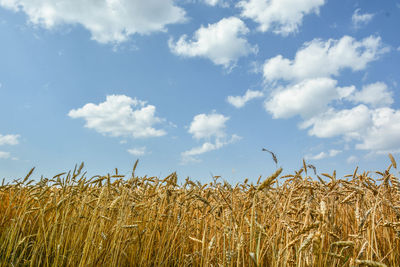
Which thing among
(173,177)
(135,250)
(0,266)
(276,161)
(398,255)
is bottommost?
(0,266)

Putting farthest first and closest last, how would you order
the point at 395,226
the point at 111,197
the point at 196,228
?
the point at 111,197 → the point at 196,228 → the point at 395,226

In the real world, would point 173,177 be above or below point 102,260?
above

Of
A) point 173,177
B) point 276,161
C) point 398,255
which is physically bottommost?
point 398,255

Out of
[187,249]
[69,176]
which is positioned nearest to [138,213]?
[187,249]

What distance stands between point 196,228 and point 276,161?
6.73 ft

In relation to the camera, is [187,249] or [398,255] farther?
[187,249]

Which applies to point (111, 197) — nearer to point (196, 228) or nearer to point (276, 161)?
point (196, 228)

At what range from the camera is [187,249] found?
11.5ft

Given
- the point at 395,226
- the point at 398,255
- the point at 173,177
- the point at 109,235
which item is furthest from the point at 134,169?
the point at 398,255

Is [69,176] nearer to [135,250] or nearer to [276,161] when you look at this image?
[135,250]

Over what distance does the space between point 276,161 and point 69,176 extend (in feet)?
6.72

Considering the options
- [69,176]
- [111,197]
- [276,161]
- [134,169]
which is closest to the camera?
[276,161]

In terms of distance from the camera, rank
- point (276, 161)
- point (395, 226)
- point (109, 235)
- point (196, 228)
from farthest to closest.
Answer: point (196, 228)
point (109, 235)
point (395, 226)
point (276, 161)

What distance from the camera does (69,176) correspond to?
2.84 metres
